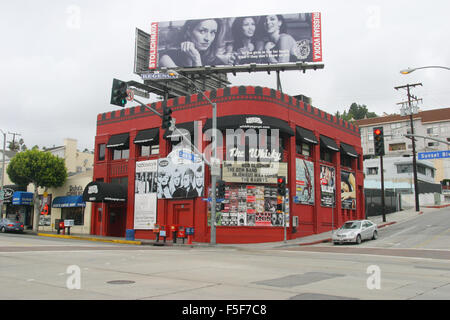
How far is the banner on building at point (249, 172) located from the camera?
95.7 ft

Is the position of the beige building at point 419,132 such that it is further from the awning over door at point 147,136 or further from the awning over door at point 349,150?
the awning over door at point 147,136

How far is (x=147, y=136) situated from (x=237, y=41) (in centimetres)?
1114

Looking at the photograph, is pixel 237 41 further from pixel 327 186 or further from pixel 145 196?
pixel 145 196

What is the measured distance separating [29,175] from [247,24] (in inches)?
1027

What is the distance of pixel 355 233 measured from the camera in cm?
2816

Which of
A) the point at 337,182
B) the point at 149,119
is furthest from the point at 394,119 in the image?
the point at 149,119

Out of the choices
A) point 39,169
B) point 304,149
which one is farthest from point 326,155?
point 39,169

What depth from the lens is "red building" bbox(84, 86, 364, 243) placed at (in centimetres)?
2950

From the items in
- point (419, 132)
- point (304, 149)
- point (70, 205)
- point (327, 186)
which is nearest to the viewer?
point (304, 149)

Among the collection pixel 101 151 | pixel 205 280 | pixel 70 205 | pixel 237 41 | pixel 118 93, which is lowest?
pixel 205 280

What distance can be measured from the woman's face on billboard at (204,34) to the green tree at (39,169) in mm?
18868

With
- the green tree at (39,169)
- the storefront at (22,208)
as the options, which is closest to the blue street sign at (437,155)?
the green tree at (39,169)
